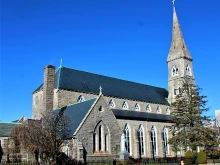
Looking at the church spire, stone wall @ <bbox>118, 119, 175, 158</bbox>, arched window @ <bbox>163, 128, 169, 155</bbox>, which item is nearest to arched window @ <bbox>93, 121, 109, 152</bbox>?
stone wall @ <bbox>118, 119, 175, 158</bbox>

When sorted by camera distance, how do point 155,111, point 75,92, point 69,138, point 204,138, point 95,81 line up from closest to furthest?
point 69,138 → point 204,138 → point 75,92 → point 95,81 → point 155,111

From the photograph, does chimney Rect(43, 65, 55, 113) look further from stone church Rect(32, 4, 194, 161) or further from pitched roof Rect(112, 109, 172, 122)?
pitched roof Rect(112, 109, 172, 122)

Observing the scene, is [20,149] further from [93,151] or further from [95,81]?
[95,81]

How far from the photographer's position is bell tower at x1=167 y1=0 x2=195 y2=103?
190 feet

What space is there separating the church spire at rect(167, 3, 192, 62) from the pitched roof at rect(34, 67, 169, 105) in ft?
28.1

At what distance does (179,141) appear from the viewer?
37.3 meters

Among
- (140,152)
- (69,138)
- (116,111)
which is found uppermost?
(116,111)

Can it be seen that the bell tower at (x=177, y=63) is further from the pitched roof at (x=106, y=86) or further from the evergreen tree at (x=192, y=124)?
the evergreen tree at (x=192, y=124)

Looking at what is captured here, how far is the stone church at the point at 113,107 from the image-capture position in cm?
2859

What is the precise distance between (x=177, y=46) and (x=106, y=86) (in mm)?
21898

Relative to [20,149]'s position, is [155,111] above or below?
above

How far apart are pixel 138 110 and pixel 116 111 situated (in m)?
6.81

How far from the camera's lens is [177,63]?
193 feet

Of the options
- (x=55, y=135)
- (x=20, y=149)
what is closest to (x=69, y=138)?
(x=55, y=135)
